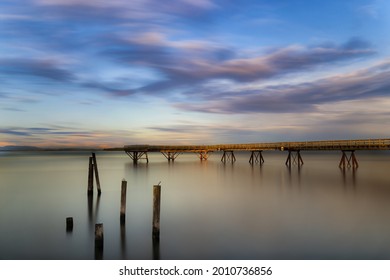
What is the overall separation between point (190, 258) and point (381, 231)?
27.3 ft

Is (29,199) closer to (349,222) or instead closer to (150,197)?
(150,197)

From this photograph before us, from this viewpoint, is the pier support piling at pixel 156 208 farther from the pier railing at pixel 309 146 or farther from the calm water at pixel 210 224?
the pier railing at pixel 309 146

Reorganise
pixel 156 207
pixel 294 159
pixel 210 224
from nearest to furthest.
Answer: pixel 156 207
pixel 210 224
pixel 294 159

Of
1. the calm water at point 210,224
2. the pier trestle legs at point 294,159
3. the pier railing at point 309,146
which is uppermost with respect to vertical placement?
the pier railing at point 309,146

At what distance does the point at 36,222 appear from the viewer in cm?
1589

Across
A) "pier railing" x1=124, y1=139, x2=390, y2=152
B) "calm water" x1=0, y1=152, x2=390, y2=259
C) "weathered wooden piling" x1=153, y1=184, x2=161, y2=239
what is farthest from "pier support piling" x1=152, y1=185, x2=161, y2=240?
"pier railing" x1=124, y1=139, x2=390, y2=152

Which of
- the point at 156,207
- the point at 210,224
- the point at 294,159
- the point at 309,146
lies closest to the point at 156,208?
the point at 156,207

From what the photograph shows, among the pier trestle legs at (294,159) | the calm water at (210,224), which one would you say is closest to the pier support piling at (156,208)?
the calm water at (210,224)

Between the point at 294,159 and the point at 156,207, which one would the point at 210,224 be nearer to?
the point at 156,207

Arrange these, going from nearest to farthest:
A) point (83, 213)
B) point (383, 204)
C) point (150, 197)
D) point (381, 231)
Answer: point (381, 231) → point (83, 213) → point (383, 204) → point (150, 197)

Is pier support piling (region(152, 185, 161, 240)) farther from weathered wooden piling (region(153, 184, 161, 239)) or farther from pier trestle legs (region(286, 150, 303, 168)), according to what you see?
pier trestle legs (region(286, 150, 303, 168))

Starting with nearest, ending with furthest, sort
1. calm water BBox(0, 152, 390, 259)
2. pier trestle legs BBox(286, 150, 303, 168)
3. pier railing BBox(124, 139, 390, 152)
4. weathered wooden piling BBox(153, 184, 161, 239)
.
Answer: calm water BBox(0, 152, 390, 259) < weathered wooden piling BBox(153, 184, 161, 239) < pier railing BBox(124, 139, 390, 152) < pier trestle legs BBox(286, 150, 303, 168)
